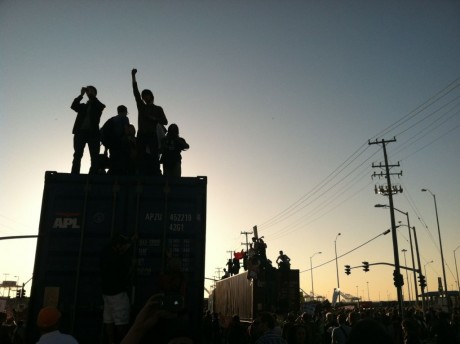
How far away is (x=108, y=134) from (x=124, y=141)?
0.36 m

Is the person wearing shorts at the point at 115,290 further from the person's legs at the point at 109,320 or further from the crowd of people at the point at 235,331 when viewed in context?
the crowd of people at the point at 235,331

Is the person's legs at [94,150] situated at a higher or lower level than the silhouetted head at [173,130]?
lower

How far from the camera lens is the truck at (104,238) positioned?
5.58 m

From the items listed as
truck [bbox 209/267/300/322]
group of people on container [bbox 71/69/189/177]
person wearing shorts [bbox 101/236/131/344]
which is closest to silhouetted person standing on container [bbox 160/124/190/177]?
group of people on container [bbox 71/69/189/177]

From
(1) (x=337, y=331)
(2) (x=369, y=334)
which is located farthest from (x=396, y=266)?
(2) (x=369, y=334)

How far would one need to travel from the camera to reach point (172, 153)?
7.84 m

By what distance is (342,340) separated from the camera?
9.05m

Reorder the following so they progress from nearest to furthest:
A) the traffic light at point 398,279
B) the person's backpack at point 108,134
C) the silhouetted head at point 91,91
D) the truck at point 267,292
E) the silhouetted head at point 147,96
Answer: the person's backpack at point 108,134
the silhouetted head at point 91,91
the silhouetted head at point 147,96
the truck at point 267,292
the traffic light at point 398,279

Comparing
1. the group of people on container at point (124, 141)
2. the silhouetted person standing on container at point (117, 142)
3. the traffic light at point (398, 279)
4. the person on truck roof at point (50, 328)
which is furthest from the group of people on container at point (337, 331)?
the traffic light at point (398, 279)

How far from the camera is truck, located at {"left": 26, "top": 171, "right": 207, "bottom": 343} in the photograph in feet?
18.3

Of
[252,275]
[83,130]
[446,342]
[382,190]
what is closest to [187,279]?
[83,130]

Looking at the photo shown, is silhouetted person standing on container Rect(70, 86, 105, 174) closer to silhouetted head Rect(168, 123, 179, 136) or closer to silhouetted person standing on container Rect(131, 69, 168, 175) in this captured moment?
silhouetted person standing on container Rect(131, 69, 168, 175)

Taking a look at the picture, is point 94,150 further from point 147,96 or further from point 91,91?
point 147,96

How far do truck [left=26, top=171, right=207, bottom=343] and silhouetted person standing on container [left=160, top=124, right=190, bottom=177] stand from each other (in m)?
1.60
